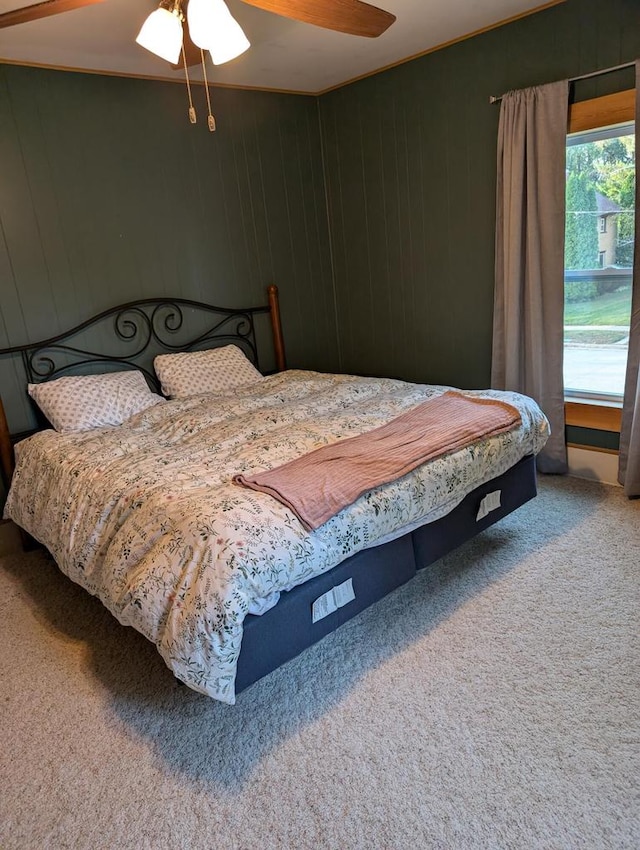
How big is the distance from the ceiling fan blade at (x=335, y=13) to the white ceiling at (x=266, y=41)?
0.60 m

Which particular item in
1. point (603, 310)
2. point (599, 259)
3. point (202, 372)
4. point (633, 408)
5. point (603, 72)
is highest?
point (603, 72)

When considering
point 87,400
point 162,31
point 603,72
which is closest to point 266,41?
point 162,31

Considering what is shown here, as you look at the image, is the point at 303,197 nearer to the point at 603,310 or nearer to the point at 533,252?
the point at 533,252

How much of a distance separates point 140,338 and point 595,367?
2.66 meters

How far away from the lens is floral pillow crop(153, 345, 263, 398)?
3346mm

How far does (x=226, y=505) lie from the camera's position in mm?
1776

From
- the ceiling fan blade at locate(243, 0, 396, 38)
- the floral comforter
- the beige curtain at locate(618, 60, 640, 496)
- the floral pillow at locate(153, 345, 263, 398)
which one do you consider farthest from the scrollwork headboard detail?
the beige curtain at locate(618, 60, 640, 496)

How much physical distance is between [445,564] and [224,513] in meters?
1.26

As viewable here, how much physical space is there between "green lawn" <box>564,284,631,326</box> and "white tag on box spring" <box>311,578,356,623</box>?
217 centimetres

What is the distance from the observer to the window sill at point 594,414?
3.13 m

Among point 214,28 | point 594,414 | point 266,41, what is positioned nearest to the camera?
point 214,28

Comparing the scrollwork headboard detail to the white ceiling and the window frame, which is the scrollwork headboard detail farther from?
the window frame

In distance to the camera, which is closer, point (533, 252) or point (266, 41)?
point (266, 41)

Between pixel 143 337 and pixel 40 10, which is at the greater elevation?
pixel 40 10
